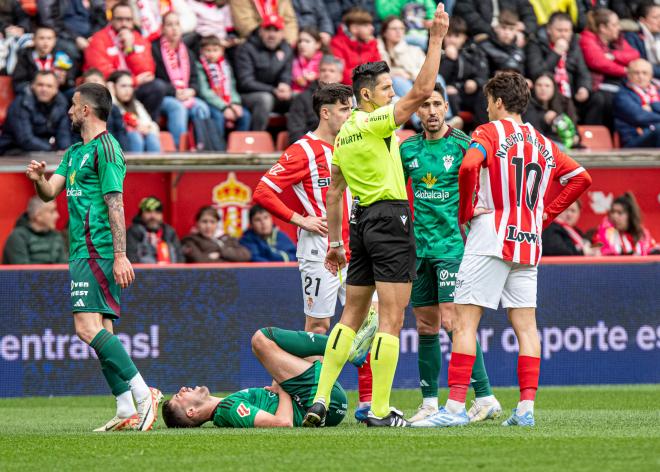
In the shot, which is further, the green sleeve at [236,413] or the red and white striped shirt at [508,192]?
the green sleeve at [236,413]

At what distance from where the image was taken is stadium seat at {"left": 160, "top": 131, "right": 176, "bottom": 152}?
51.3 feet

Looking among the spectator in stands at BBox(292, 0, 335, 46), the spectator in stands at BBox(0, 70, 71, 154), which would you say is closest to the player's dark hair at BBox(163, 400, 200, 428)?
the spectator in stands at BBox(0, 70, 71, 154)

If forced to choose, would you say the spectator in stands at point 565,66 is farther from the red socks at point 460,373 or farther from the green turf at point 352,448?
the red socks at point 460,373

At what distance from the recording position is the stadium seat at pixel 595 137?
17297 millimetres

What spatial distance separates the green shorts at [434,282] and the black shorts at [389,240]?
34.4 inches

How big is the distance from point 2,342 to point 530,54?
8.35 metres

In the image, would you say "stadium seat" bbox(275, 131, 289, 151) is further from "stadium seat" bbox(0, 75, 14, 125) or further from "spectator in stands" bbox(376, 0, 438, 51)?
"stadium seat" bbox(0, 75, 14, 125)

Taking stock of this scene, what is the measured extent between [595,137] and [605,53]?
1524mm

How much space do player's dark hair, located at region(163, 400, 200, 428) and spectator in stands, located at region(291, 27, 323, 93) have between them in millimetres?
8279

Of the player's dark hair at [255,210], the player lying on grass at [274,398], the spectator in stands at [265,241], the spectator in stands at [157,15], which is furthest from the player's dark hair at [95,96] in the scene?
the spectator in stands at [157,15]

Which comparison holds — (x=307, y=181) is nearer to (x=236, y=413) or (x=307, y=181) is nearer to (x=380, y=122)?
(x=380, y=122)

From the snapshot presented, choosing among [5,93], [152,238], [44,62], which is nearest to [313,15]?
[44,62]

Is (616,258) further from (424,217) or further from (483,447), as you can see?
(483,447)

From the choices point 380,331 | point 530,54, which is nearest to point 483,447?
point 380,331
